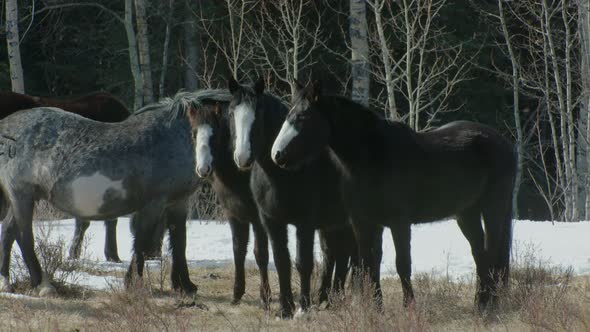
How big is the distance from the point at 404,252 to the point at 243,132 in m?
1.59

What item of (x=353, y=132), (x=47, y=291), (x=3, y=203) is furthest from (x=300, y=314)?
(x=3, y=203)

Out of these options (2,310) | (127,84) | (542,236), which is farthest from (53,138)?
Result: (127,84)

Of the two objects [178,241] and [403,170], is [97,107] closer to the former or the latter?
[178,241]

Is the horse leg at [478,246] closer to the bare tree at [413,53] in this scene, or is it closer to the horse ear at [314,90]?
the horse ear at [314,90]

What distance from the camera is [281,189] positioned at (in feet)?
25.4

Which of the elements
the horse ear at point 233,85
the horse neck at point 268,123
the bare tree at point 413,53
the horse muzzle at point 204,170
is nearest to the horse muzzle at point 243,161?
the horse neck at point 268,123

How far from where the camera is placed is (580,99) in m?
17.5

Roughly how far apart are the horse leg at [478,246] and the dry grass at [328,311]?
0.20m

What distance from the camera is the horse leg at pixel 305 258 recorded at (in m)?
7.80

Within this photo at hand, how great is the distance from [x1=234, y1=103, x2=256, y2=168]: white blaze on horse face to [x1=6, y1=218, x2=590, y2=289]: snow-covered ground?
2.44m

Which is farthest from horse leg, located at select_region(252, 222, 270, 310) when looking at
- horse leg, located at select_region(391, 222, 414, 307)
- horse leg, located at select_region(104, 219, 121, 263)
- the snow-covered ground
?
horse leg, located at select_region(104, 219, 121, 263)

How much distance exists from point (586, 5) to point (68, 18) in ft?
44.7

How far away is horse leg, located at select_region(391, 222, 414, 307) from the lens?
7.32 meters

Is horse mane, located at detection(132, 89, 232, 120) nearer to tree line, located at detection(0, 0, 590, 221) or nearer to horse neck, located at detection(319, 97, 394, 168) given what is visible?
horse neck, located at detection(319, 97, 394, 168)
